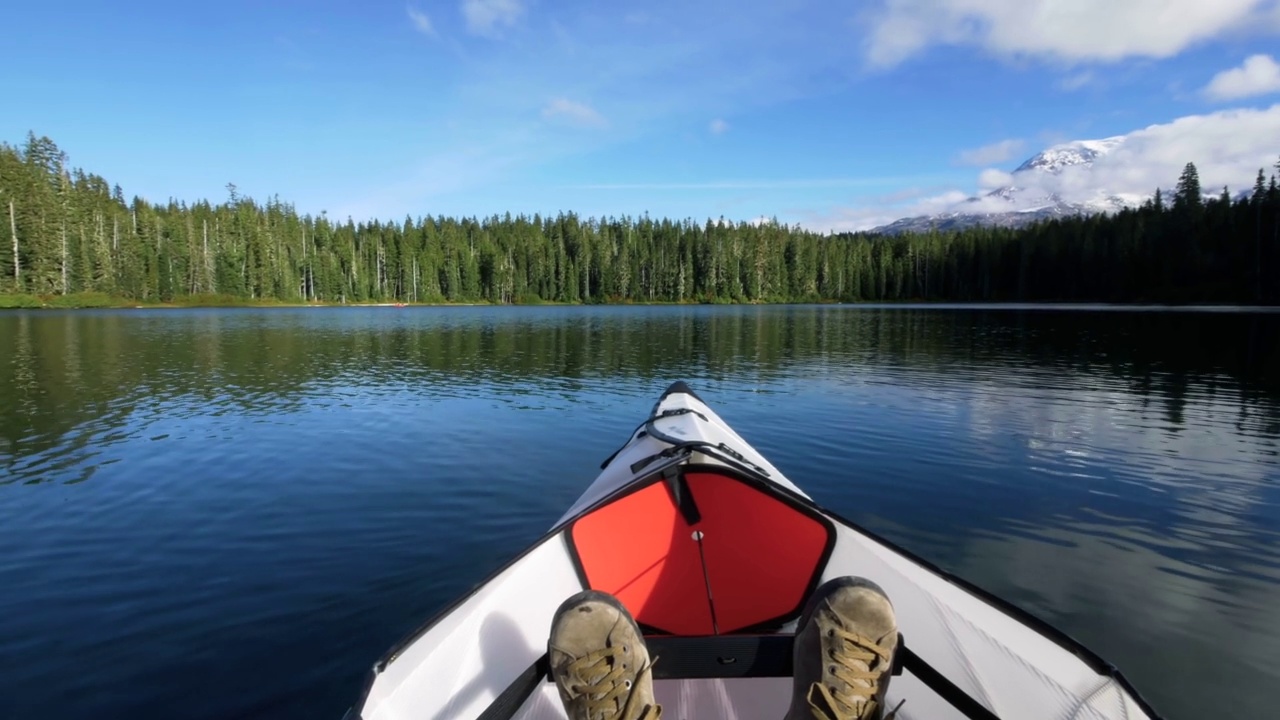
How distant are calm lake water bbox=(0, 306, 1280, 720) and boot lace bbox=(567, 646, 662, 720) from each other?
2929 mm

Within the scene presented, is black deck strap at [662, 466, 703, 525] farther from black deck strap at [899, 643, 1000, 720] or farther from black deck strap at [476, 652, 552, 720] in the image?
black deck strap at [899, 643, 1000, 720]

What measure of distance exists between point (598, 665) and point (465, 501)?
786 centimetres

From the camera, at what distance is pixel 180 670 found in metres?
5.77

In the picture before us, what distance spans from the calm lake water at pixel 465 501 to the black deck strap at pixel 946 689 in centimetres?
342

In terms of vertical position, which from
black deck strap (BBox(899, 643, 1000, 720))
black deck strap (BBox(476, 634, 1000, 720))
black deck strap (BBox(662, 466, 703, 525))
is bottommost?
black deck strap (BBox(476, 634, 1000, 720))

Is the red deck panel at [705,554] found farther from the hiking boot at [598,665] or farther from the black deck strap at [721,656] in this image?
the hiking boot at [598,665]

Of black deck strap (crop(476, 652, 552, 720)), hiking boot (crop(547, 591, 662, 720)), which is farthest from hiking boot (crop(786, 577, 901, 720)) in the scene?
black deck strap (crop(476, 652, 552, 720))

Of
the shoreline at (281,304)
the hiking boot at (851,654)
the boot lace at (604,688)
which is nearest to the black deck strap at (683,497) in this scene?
the hiking boot at (851,654)

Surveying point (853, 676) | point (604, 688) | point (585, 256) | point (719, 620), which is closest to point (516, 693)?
point (604, 688)

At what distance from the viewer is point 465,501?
35.4ft

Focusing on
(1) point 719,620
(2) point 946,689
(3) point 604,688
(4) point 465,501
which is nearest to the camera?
(3) point 604,688

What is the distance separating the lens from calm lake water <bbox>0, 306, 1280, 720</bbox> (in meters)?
6.06

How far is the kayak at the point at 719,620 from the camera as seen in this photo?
11.3 ft

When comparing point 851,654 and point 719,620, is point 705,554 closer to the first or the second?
point 719,620
